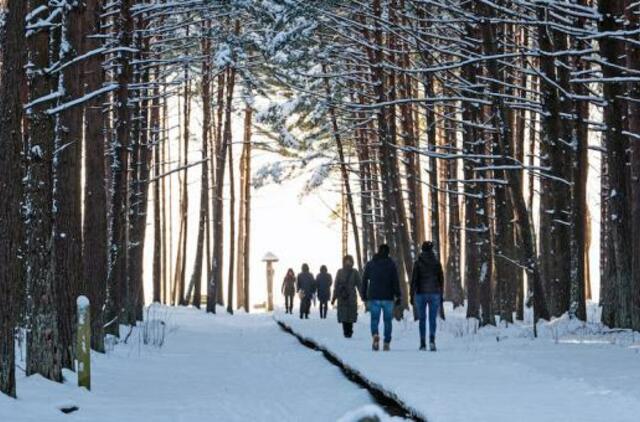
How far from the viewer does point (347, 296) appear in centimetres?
2447

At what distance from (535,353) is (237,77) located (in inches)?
1217

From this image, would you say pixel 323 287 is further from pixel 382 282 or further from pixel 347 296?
pixel 382 282

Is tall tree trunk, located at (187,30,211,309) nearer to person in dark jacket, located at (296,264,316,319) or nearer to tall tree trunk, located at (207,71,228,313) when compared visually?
tall tree trunk, located at (207,71,228,313)

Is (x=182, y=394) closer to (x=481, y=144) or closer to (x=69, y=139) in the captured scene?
(x=69, y=139)

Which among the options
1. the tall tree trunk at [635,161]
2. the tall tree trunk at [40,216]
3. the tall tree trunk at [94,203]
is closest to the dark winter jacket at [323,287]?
the tall tree trunk at [94,203]

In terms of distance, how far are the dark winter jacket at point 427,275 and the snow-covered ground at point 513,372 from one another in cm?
107

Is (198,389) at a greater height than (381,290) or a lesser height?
lesser

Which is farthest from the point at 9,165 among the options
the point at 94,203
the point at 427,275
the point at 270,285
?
the point at 270,285

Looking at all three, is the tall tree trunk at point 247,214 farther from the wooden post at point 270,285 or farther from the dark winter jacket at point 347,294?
the dark winter jacket at point 347,294

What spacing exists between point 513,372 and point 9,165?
6.76 m

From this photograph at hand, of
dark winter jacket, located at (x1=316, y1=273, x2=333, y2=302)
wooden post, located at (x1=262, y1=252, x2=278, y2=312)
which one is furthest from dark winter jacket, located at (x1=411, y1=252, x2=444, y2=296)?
wooden post, located at (x1=262, y1=252, x2=278, y2=312)

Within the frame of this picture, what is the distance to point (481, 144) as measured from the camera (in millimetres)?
24703

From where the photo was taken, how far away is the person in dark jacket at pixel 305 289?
124 ft

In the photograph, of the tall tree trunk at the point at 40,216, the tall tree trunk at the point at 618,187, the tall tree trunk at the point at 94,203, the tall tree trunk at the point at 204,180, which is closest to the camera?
the tall tree trunk at the point at 40,216
